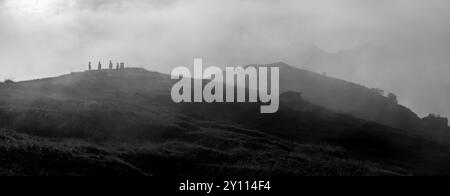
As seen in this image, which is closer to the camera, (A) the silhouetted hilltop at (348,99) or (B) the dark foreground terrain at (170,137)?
(B) the dark foreground terrain at (170,137)

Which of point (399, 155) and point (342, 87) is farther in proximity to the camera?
point (342, 87)

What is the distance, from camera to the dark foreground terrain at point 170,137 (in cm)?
4812

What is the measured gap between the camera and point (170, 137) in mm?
70375

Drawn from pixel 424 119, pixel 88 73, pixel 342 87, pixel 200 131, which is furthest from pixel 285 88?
pixel 200 131

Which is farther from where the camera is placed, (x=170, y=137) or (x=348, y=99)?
(x=348, y=99)

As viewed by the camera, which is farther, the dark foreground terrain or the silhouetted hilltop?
the silhouetted hilltop

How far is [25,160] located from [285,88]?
13151 centimetres

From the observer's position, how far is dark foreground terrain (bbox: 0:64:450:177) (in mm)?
48125

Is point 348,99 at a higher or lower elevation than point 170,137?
higher

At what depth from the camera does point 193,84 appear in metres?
122

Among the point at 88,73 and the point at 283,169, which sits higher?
the point at 88,73

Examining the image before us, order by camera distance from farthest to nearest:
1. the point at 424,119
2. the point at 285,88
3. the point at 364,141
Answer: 1. the point at 285,88
2. the point at 424,119
3. the point at 364,141

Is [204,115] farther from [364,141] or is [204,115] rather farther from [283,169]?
[283,169]
